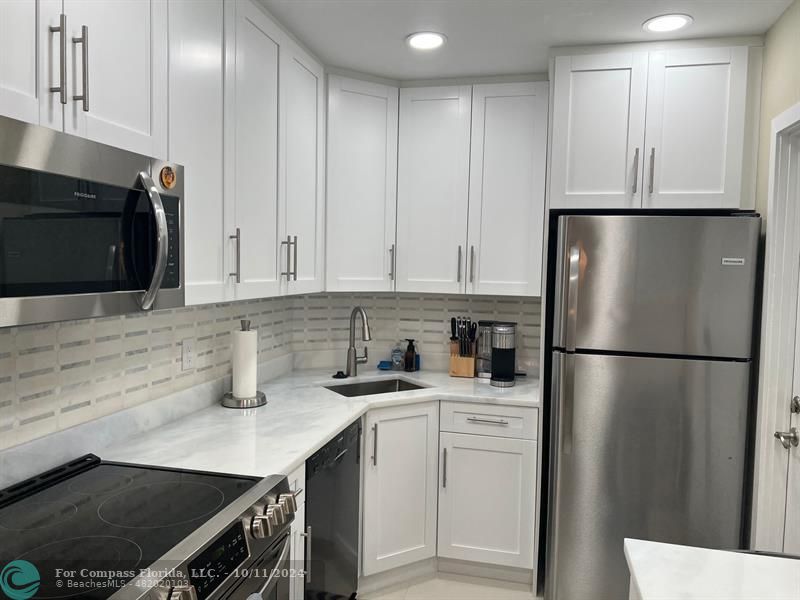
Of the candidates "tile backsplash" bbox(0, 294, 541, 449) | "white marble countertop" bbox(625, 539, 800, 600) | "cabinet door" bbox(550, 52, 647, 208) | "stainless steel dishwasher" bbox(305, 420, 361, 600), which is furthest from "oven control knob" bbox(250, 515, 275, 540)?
"cabinet door" bbox(550, 52, 647, 208)

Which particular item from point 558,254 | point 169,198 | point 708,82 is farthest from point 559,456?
point 169,198

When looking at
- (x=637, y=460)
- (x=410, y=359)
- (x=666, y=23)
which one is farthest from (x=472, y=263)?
(x=666, y=23)

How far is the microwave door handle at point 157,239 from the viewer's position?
4.21ft

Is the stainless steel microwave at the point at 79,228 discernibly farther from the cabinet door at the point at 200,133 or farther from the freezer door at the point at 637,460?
the freezer door at the point at 637,460

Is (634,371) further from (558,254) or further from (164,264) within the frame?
(164,264)

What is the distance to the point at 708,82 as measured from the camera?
7.63 feet

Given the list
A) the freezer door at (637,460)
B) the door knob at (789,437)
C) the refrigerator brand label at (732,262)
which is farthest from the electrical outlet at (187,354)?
the door knob at (789,437)

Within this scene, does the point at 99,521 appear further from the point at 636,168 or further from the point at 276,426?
the point at 636,168

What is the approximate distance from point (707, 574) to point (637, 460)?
130 centimetres

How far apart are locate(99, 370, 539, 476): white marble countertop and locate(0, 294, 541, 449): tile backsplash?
0.56 feet

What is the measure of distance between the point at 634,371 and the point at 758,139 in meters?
1.07

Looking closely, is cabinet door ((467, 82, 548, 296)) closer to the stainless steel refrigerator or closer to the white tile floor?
the stainless steel refrigerator

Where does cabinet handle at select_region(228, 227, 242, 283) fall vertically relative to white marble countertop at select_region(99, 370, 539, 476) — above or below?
above

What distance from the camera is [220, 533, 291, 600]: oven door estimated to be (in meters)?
1.31
